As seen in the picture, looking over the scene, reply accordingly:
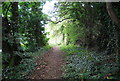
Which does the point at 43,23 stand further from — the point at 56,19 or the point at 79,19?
the point at 79,19

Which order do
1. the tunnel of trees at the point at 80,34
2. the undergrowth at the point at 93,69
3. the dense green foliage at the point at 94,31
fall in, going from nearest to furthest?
1. the undergrowth at the point at 93,69
2. the tunnel of trees at the point at 80,34
3. the dense green foliage at the point at 94,31

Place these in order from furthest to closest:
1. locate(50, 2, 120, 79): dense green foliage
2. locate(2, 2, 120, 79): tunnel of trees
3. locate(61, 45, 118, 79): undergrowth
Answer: locate(50, 2, 120, 79): dense green foliage
locate(2, 2, 120, 79): tunnel of trees
locate(61, 45, 118, 79): undergrowth

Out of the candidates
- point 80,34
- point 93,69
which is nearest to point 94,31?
point 80,34

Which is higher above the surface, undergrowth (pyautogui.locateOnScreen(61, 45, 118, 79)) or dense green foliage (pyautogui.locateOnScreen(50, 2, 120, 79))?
dense green foliage (pyautogui.locateOnScreen(50, 2, 120, 79))

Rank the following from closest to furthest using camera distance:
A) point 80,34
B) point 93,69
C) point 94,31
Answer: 1. point 93,69
2. point 94,31
3. point 80,34

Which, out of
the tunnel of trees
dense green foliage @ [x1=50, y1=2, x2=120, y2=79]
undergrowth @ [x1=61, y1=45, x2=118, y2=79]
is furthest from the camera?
dense green foliage @ [x1=50, y1=2, x2=120, y2=79]

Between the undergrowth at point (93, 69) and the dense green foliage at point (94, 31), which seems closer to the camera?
the undergrowth at point (93, 69)

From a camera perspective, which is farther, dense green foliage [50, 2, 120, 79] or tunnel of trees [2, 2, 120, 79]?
dense green foliage [50, 2, 120, 79]

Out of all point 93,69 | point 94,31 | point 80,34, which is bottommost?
point 93,69

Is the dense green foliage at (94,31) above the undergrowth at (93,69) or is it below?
above

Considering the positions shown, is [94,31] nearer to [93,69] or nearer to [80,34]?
[80,34]

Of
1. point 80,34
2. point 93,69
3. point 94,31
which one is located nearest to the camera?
point 93,69

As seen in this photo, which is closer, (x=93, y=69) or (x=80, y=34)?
(x=93, y=69)

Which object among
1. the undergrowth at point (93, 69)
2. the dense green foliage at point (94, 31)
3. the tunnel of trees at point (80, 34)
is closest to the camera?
the undergrowth at point (93, 69)
